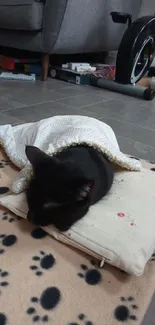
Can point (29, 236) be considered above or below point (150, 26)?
below

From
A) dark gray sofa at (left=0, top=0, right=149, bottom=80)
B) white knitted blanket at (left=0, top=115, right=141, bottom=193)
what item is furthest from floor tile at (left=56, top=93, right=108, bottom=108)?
white knitted blanket at (left=0, top=115, right=141, bottom=193)

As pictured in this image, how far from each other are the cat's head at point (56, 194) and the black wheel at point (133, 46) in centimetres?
176

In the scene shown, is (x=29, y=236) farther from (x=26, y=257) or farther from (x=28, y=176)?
(x=28, y=176)

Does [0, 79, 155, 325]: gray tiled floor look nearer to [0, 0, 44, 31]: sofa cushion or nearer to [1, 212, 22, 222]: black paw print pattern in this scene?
[0, 0, 44, 31]: sofa cushion

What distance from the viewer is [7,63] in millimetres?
2885

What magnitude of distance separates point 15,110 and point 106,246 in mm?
1287

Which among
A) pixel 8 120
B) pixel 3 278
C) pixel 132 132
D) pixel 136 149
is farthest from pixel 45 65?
pixel 3 278

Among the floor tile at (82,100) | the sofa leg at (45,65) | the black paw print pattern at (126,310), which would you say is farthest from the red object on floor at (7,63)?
the black paw print pattern at (126,310)

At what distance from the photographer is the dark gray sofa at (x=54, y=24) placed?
232 centimetres

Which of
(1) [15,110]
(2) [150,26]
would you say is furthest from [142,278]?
(2) [150,26]

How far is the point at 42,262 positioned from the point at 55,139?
435 millimetres

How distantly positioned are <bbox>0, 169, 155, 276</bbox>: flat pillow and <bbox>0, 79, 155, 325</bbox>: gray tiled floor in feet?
1.63

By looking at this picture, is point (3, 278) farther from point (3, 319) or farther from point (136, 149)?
point (136, 149)

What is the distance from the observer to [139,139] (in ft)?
5.18
